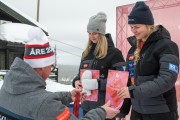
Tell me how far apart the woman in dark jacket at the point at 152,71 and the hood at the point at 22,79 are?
2.73 ft

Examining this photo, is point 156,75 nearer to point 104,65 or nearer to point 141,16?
point 141,16

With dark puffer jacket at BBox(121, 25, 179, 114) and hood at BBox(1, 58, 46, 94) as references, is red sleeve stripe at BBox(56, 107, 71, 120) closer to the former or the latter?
hood at BBox(1, 58, 46, 94)

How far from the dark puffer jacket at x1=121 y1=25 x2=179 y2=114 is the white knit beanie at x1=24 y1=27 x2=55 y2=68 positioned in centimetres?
75

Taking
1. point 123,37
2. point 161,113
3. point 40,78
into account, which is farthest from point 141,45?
point 123,37

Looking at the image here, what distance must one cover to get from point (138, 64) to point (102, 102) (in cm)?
72

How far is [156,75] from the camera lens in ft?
7.87

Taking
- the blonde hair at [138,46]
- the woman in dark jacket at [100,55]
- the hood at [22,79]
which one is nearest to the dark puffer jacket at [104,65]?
the woman in dark jacket at [100,55]

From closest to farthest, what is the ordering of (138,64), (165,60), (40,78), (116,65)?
(40,78)
(165,60)
(138,64)
(116,65)

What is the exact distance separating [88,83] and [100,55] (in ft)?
1.17

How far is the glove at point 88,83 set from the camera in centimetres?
293

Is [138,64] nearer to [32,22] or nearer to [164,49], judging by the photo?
[164,49]

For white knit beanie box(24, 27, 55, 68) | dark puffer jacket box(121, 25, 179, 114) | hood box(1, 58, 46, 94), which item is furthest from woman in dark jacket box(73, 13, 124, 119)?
hood box(1, 58, 46, 94)

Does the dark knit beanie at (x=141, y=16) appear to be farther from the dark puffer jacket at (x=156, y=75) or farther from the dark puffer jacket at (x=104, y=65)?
the dark puffer jacket at (x=104, y=65)

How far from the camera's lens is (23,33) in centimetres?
1177
